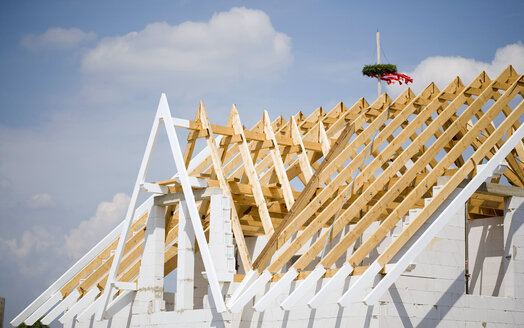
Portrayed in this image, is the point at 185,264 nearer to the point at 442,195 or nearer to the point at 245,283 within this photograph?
the point at 245,283

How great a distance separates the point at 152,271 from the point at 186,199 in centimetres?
284

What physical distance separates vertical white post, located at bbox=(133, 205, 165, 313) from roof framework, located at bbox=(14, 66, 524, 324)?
70 cm

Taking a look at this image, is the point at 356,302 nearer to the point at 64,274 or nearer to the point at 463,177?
the point at 463,177

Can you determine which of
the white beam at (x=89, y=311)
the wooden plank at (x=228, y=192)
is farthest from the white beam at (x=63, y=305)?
the wooden plank at (x=228, y=192)

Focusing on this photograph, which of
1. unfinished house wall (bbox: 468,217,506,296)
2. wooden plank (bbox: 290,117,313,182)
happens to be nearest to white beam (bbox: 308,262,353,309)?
wooden plank (bbox: 290,117,313,182)

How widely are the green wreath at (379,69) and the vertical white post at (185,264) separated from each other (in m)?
9.74

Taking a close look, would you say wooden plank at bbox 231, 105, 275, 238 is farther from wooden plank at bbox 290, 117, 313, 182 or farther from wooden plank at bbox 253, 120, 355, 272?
wooden plank at bbox 290, 117, 313, 182

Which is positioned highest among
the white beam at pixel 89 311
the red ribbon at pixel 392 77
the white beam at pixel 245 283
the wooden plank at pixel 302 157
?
the red ribbon at pixel 392 77

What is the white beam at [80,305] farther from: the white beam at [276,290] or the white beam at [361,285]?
the white beam at [361,285]

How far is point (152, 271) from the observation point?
79.4ft

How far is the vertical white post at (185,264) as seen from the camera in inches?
904

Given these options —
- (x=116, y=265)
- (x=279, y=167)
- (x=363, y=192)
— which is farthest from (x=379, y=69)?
(x=116, y=265)

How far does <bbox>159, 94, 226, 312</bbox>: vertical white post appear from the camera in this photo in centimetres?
2133

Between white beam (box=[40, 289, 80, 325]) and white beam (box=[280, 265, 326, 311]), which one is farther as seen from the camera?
white beam (box=[40, 289, 80, 325])
